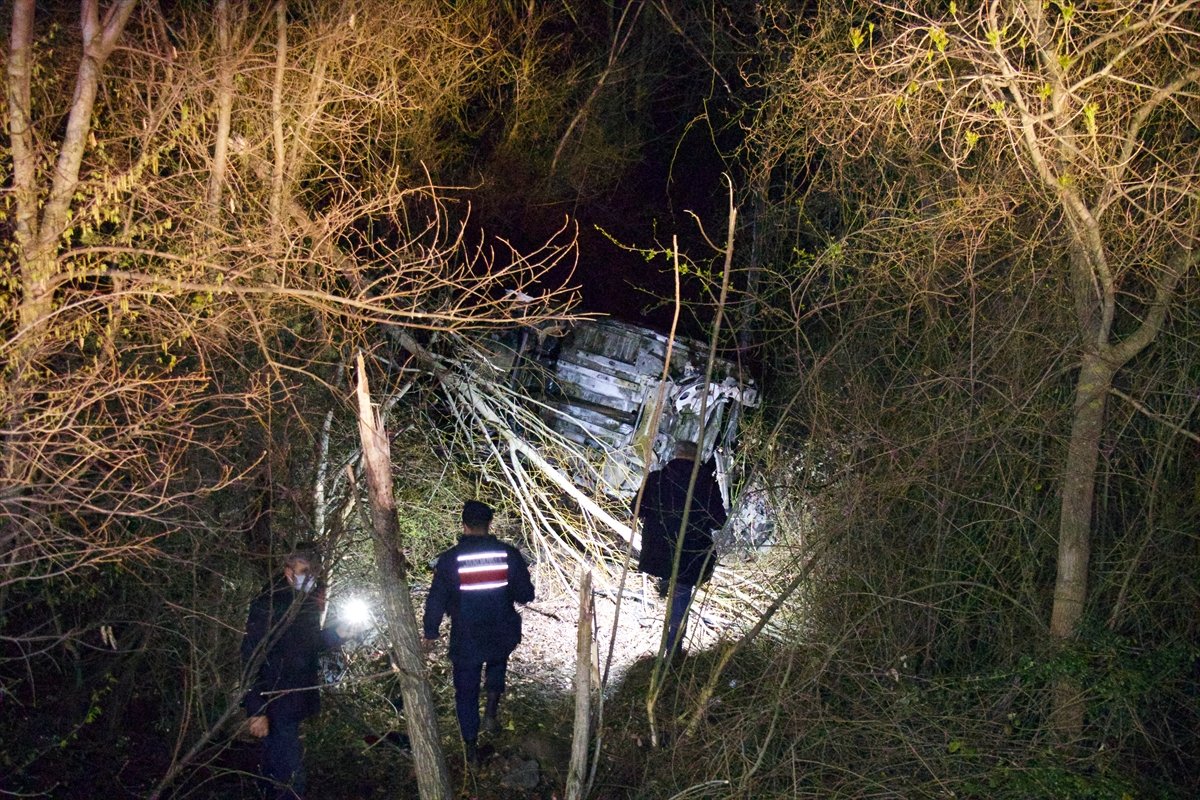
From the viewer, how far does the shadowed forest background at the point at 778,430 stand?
5.05m

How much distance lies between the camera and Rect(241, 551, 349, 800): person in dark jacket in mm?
5008

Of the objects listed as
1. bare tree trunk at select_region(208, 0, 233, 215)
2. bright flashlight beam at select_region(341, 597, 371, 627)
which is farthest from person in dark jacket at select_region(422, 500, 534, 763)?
bare tree trunk at select_region(208, 0, 233, 215)

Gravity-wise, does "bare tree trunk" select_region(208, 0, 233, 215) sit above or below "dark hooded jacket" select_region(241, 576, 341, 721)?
above

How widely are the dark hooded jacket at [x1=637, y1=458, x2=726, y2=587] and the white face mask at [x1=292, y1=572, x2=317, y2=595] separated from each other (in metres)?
2.39

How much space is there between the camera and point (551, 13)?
449 inches

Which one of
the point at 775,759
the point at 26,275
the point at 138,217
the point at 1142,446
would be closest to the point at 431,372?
the point at 138,217

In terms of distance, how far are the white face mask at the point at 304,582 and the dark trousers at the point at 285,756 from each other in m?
0.68

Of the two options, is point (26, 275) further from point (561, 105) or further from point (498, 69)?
point (561, 105)

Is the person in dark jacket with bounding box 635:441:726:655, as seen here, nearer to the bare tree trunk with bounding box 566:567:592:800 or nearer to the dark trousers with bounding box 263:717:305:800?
the bare tree trunk with bounding box 566:567:592:800

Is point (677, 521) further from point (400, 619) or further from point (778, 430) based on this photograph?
point (400, 619)

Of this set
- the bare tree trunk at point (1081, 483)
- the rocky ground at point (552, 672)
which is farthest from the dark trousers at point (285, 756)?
the bare tree trunk at point (1081, 483)

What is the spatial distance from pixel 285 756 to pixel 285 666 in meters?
0.52

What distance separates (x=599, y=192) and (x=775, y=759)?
847cm

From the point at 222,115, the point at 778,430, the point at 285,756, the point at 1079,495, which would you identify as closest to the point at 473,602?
the point at 285,756
